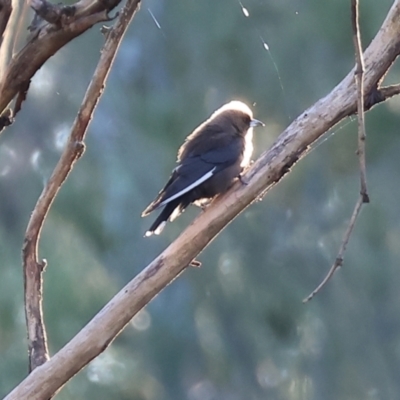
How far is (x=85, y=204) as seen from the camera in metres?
3.01

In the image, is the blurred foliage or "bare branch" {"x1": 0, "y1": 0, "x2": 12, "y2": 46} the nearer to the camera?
"bare branch" {"x1": 0, "y1": 0, "x2": 12, "y2": 46}

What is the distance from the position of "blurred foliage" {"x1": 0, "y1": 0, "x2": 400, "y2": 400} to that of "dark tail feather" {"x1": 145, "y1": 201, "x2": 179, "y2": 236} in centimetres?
106

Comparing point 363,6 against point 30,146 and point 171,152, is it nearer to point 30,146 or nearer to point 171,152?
point 171,152

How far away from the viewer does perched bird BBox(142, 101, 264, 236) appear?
6.09ft

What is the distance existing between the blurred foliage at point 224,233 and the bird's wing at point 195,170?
0.87 metres

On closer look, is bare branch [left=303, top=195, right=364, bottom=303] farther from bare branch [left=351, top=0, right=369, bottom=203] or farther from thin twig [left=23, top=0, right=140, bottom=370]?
thin twig [left=23, top=0, right=140, bottom=370]

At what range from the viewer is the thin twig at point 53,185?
1637 mm

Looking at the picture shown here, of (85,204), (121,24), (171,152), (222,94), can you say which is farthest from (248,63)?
(121,24)

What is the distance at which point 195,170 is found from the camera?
6.50 feet

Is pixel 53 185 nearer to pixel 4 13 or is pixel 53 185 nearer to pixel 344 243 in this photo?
pixel 4 13

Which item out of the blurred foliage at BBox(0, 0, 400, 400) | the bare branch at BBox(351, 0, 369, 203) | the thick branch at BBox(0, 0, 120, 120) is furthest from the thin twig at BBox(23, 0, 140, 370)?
the blurred foliage at BBox(0, 0, 400, 400)

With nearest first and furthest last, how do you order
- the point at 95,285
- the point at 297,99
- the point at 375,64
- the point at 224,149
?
the point at 375,64, the point at 224,149, the point at 95,285, the point at 297,99

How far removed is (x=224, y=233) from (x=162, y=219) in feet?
4.08

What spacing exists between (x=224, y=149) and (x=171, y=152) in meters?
1.02
